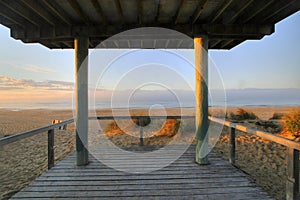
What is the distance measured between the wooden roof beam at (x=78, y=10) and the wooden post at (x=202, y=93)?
2.03 meters

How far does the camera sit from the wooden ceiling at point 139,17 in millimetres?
3107

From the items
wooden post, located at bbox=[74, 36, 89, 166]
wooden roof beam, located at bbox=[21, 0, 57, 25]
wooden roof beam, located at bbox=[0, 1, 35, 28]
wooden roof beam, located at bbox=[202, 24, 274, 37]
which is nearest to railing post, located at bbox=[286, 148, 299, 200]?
wooden roof beam, located at bbox=[202, 24, 274, 37]

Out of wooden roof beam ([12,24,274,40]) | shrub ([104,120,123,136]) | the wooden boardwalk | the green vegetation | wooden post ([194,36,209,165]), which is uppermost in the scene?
wooden roof beam ([12,24,274,40])

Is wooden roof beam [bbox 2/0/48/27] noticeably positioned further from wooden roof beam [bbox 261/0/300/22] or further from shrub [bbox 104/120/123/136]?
shrub [bbox 104/120/123/136]

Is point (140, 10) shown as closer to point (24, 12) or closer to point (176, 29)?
point (176, 29)

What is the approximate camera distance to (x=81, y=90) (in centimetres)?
393

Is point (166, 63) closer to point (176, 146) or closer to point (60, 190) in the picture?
point (176, 146)

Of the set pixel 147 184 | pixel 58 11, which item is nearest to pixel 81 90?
pixel 58 11

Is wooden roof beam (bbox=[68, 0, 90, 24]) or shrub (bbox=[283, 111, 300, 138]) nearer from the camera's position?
wooden roof beam (bbox=[68, 0, 90, 24])

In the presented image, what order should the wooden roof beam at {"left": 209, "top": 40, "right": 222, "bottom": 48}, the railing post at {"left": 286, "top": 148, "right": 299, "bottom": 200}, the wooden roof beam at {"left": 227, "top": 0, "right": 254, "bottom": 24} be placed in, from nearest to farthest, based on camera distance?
the railing post at {"left": 286, "top": 148, "right": 299, "bottom": 200} → the wooden roof beam at {"left": 227, "top": 0, "right": 254, "bottom": 24} → the wooden roof beam at {"left": 209, "top": 40, "right": 222, "bottom": 48}

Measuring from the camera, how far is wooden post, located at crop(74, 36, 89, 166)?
391cm

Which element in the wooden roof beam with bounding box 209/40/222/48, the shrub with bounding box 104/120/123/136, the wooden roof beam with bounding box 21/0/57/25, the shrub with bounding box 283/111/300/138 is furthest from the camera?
the shrub with bounding box 104/120/123/136

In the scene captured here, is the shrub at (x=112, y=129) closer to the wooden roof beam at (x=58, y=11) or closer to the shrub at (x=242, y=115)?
the wooden roof beam at (x=58, y=11)

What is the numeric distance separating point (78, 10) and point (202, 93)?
2.53m
